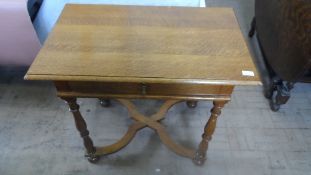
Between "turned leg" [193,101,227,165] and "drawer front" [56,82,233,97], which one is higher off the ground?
"drawer front" [56,82,233,97]

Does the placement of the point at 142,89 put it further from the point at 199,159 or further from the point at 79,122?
the point at 199,159

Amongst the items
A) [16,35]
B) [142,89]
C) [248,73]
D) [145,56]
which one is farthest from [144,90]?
[16,35]

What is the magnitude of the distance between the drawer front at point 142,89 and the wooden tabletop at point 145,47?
6 centimetres

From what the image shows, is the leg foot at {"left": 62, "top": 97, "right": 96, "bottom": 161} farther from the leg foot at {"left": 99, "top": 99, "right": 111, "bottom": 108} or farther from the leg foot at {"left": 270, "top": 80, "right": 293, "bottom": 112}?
the leg foot at {"left": 270, "top": 80, "right": 293, "bottom": 112}

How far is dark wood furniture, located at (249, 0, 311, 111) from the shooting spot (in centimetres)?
114

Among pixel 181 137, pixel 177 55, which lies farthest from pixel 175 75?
pixel 181 137

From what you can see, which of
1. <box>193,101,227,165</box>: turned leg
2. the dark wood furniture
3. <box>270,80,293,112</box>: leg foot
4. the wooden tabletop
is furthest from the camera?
<box>270,80,293,112</box>: leg foot

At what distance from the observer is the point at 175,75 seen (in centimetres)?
75

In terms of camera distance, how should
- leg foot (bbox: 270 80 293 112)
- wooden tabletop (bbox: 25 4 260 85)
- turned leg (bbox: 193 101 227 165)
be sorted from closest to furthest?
wooden tabletop (bbox: 25 4 260 85) → turned leg (bbox: 193 101 227 165) → leg foot (bbox: 270 80 293 112)

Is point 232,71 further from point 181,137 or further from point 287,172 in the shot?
point 287,172

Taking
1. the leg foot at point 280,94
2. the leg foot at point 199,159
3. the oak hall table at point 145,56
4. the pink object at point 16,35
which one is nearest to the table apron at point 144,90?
the oak hall table at point 145,56

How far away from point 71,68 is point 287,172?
3.76ft

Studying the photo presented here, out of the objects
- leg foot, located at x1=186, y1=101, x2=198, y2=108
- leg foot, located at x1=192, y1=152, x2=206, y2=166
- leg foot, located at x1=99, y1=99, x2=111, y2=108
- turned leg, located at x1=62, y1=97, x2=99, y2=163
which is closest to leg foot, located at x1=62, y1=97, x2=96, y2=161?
turned leg, located at x1=62, y1=97, x2=99, y2=163

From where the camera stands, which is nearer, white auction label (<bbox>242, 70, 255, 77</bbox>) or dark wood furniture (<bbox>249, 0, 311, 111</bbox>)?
white auction label (<bbox>242, 70, 255, 77</bbox>)
